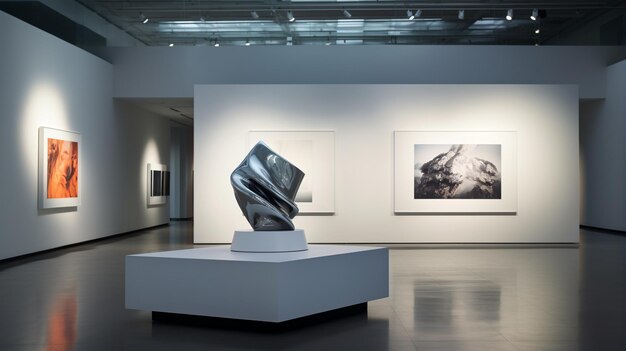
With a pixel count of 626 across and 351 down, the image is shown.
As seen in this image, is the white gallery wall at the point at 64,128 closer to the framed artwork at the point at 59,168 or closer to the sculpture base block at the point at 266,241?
the framed artwork at the point at 59,168

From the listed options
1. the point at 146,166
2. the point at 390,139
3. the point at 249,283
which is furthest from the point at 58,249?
the point at 249,283

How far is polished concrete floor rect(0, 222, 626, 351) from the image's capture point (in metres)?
6.70

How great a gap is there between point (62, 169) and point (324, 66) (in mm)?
8260

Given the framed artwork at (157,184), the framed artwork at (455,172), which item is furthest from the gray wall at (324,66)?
the framed artwork at (157,184)

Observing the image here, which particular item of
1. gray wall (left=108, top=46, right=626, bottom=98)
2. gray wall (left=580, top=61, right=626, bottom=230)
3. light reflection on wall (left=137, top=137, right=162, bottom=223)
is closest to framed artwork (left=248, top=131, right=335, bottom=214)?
gray wall (left=108, top=46, right=626, bottom=98)

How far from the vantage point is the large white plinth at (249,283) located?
7.14m

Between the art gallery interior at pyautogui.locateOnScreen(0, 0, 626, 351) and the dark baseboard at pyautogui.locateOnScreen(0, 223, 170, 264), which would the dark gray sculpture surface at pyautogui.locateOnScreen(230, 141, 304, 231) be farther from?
the dark baseboard at pyautogui.locateOnScreen(0, 223, 170, 264)

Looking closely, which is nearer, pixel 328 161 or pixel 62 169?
pixel 62 169

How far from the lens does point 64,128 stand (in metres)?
17.5

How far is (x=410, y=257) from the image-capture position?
15.3 metres

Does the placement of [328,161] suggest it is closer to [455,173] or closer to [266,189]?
[455,173]

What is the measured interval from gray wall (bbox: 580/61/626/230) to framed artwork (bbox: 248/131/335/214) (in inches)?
355

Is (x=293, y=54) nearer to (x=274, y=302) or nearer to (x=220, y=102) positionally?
(x=220, y=102)

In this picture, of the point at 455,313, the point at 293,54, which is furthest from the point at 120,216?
the point at 455,313
